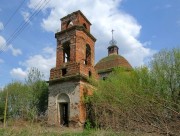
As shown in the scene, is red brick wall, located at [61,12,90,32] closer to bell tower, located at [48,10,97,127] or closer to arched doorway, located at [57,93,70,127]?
bell tower, located at [48,10,97,127]

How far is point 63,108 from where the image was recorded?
20.8 metres

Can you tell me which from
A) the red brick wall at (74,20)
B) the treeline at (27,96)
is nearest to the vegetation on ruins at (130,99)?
the treeline at (27,96)

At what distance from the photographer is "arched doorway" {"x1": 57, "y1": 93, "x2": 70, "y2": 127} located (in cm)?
1978

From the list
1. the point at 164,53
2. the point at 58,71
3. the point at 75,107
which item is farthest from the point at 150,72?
the point at 58,71

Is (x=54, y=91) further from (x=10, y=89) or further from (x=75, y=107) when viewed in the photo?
(x=10, y=89)

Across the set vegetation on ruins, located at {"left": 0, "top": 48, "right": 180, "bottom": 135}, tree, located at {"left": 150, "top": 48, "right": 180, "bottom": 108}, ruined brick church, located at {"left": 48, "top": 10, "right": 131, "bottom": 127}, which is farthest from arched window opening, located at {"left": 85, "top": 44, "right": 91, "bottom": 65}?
tree, located at {"left": 150, "top": 48, "right": 180, "bottom": 108}

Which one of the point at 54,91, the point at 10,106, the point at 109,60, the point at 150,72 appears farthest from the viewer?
the point at 109,60

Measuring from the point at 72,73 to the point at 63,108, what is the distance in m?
3.27

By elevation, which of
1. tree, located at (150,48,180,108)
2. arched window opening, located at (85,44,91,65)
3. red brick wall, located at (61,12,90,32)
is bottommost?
tree, located at (150,48,180,108)

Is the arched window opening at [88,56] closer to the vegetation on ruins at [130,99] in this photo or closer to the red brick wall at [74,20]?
the red brick wall at [74,20]

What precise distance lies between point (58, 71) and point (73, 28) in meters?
3.81

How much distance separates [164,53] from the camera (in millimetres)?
17969

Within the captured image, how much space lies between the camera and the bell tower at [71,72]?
19141 millimetres

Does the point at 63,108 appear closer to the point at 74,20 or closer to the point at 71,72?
the point at 71,72
